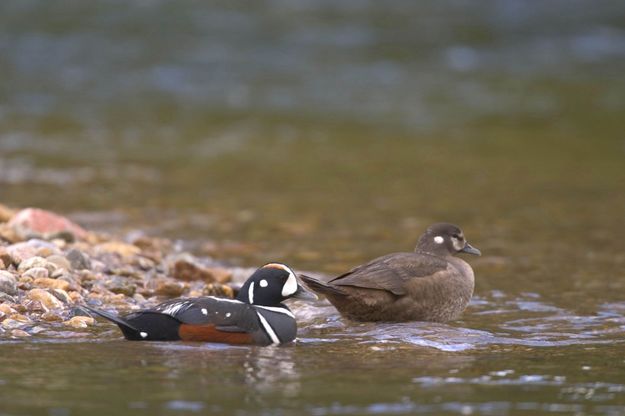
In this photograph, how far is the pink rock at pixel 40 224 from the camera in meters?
11.7

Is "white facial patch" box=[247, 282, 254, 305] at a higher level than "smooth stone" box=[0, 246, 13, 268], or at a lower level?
lower

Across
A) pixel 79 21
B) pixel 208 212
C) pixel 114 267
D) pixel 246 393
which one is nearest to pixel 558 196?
pixel 208 212

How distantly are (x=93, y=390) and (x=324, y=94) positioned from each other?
23699mm

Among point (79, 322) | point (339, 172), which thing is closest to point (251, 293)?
point (79, 322)

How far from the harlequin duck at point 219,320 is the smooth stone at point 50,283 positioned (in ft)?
3.99

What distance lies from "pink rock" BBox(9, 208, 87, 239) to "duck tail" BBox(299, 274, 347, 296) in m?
3.48

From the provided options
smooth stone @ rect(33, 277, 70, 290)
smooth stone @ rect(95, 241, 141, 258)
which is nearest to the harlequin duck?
smooth stone @ rect(33, 277, 70, 290)

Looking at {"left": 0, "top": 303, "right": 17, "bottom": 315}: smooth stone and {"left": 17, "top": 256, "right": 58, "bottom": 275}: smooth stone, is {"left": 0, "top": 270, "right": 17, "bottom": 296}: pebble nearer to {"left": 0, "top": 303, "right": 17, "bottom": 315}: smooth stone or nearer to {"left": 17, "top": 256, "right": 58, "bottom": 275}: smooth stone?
{"left": 0, "top": 303, "right": 17, "bottom": 315}: smooth stone

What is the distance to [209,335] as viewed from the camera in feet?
26.8

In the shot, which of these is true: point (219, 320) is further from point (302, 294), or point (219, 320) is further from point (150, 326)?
point (302, 294)

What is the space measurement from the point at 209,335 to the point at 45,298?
1527 millimetres

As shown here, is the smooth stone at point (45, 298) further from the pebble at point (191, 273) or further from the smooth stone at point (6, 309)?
the pebble at point (191, 273)

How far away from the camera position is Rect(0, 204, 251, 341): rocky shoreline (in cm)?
879

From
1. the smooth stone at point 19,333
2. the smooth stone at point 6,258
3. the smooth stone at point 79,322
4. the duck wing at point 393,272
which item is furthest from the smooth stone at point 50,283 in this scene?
the duck wing at point 393,272
